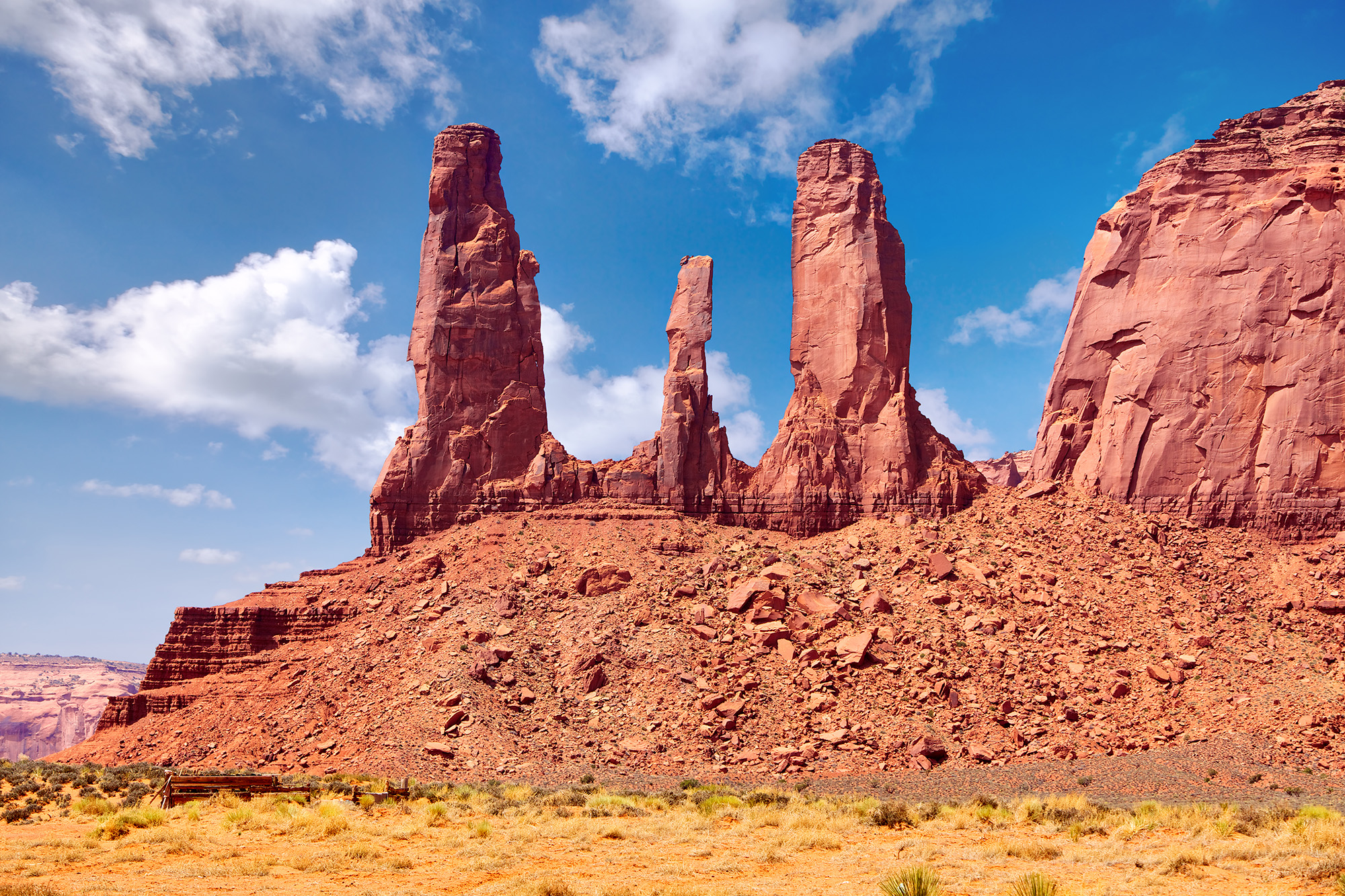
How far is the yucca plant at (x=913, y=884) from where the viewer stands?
14438 mm

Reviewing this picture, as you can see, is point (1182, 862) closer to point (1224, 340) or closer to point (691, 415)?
point (691, 415)

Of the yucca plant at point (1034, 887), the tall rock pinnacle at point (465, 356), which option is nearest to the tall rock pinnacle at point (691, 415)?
the tall rock pinnacle at point (465, 356)

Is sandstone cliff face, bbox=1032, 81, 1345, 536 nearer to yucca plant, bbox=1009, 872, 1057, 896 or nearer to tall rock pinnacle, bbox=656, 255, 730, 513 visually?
tall rock pinnacle, bbox=656, 255, 730, 513

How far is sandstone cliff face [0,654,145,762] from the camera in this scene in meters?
113

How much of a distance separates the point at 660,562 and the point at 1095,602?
19.1 metres

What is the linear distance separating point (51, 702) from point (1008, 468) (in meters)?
118

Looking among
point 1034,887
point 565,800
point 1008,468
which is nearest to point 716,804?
point 565,800

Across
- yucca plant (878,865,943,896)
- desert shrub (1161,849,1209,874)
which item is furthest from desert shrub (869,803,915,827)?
yucca plant (878,865,943,896)

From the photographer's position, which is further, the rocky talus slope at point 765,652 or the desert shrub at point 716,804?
the rocky talus slope at point 765,652

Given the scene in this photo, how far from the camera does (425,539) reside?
51344 millimetres

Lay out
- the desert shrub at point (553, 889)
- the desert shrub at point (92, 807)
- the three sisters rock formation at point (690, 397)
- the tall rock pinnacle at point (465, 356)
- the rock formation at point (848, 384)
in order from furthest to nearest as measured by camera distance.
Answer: the tall rock pinnacle at point (465, 356), the three sisters rock formation at point (690, 397), the rock formation at point (848, 384), the desert shrub at point (92, 807), the desert shrub at point (553, 889)

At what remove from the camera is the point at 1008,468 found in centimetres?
9888

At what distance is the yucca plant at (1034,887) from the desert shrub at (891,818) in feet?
28.8

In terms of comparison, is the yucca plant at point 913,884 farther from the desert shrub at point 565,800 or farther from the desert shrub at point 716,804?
the desert shrub at point 565,800
